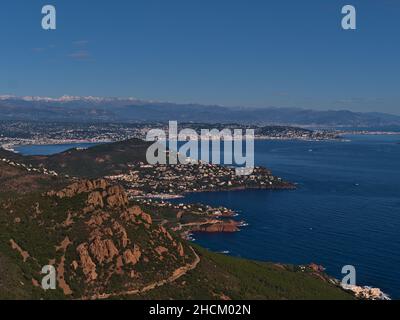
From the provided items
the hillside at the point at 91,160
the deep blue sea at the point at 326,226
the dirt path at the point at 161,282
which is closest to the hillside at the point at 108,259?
the dirt path at the point at 161,282

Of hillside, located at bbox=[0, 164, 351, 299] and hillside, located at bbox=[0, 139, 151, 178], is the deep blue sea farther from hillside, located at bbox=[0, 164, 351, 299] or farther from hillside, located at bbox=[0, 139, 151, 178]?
hillside, located at bbox=[0, 139, 151, 178]

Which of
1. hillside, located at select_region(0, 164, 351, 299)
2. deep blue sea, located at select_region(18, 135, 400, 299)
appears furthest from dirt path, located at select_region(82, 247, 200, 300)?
deep blue sea, located at select_region(18, 135, 400, 299)

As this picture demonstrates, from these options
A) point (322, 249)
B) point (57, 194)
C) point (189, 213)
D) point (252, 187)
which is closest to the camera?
point (57, 194)

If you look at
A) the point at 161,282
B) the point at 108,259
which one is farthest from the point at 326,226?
the point at 108,259
